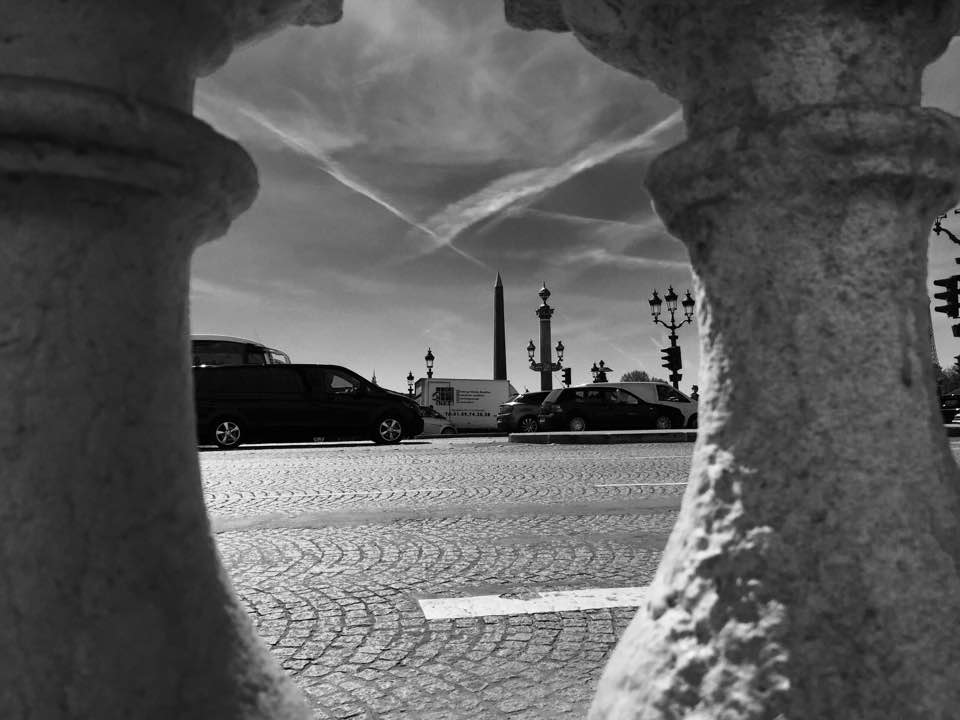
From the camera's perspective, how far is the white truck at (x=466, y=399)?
86.0 feet

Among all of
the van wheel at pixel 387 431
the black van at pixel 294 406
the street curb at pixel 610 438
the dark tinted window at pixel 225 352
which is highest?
the dark tinted window at pixel 225 352

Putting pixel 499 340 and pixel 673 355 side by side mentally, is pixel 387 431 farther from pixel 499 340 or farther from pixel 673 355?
pixel 499 340

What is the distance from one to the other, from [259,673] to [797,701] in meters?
0.56

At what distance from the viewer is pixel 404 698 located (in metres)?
1.52

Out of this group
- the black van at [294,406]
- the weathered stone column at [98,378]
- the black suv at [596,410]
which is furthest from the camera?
the black suv at [596,410]

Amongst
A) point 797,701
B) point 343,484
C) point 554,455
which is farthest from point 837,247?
point 554,455

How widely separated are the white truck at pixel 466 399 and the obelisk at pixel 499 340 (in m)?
7.15

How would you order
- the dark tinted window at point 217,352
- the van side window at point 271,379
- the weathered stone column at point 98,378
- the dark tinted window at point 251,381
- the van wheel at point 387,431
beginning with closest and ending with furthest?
the weathered stone column at point 98,378 → the dark tinted window at point 251,381 → the van side window at point 271,379 → the van wheel at point 387,431 → the dark tinted window at point 217,352

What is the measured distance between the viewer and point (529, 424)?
20109 mm

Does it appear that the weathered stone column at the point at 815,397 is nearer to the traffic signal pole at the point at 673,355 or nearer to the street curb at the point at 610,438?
the street curb at the point at 610,438

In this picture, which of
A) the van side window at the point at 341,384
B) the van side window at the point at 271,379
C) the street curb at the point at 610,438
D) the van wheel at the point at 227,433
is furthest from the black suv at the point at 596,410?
the van wheel at the point at 227,433

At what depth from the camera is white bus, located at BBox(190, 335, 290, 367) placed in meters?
17.2

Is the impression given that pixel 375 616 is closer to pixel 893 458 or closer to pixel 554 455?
pixel 893 458

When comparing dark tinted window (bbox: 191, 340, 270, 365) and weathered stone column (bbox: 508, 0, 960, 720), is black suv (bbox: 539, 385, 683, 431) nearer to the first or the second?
dark tinted window (bbox: 191, 340, 270, 365)
